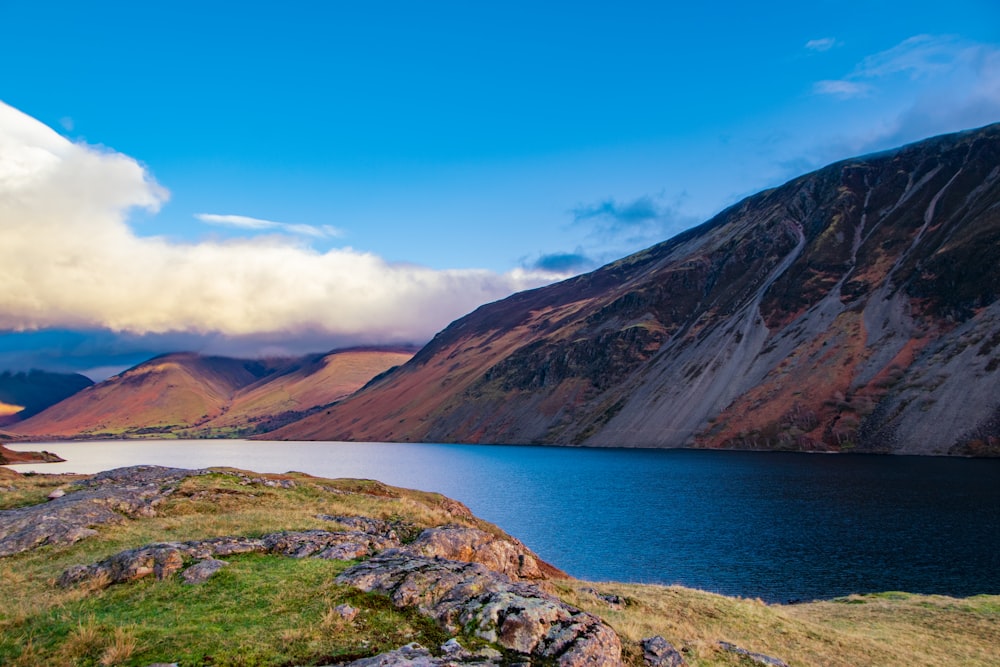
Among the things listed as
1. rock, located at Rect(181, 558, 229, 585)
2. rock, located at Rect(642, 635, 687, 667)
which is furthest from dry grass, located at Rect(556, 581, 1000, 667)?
rock, located at Rect(181, 558, 229, 585)

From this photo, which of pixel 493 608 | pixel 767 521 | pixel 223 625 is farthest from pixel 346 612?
pixel 767 521

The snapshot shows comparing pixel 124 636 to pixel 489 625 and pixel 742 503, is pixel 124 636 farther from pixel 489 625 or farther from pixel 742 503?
pixel 742 503

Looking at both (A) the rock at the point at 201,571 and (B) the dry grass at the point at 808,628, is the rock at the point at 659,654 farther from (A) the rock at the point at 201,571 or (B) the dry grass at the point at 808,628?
(A) the rock at the point at 201,571

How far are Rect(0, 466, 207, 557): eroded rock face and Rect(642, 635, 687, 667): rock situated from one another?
64.3ft

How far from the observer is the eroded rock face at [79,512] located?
20594mm

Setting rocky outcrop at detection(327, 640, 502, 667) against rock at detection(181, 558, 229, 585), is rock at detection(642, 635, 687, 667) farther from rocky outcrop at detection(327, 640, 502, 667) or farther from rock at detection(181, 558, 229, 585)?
rock at detection(181, 558, 229, 585)

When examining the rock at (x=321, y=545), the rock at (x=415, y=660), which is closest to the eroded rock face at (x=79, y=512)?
the rock at (x=321, y=545)

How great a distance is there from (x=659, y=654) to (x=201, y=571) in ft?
40.2

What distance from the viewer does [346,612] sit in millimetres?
13367

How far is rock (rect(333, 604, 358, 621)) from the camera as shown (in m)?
13.2

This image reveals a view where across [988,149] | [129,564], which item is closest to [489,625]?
[129,564]

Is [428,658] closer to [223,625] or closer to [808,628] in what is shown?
[223,625]

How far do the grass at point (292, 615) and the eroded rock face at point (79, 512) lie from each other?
0.75 metres

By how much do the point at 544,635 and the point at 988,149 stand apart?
245120 mm
